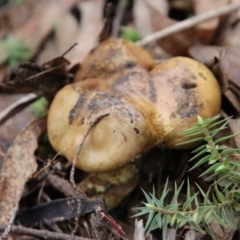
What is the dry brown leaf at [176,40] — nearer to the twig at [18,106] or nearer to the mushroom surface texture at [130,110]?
the mushroom surface texture at [130,110]

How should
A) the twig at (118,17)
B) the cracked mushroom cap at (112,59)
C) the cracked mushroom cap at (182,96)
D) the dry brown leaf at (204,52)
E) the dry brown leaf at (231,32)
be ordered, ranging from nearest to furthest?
1. the cracked mushroom cap at (182,96)
2. the cracked mushroom cap at (112,59)
3. the dry brown leaf at (204,52)
4. the dry brown leaf at (231,32)
5. the twig at (118,17)

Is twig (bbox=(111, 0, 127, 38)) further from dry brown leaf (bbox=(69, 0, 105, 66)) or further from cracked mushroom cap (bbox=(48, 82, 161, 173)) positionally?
cracked mushroom cap (bbox=(48, 82, 161, 173))

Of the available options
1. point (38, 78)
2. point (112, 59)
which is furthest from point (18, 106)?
point (112, 59)

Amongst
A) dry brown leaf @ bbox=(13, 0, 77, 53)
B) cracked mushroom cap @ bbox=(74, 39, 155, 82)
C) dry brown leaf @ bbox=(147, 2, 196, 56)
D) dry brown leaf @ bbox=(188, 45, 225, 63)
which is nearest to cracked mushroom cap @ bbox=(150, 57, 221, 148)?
cracked mushroom cap @ bbox=(74, 39, 155, 82)

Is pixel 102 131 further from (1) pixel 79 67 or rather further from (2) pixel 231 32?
(2) pixel 231 32

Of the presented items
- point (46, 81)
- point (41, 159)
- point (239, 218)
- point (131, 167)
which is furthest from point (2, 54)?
point (239, 218)

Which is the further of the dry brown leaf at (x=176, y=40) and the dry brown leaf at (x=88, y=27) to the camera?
the dry brown leaf at (x=88, y=27)

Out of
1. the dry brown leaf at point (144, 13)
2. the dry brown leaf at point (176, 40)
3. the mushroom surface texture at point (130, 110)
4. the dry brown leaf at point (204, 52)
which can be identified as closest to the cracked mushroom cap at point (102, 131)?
the mushroom surface texture at point (130, 110)
